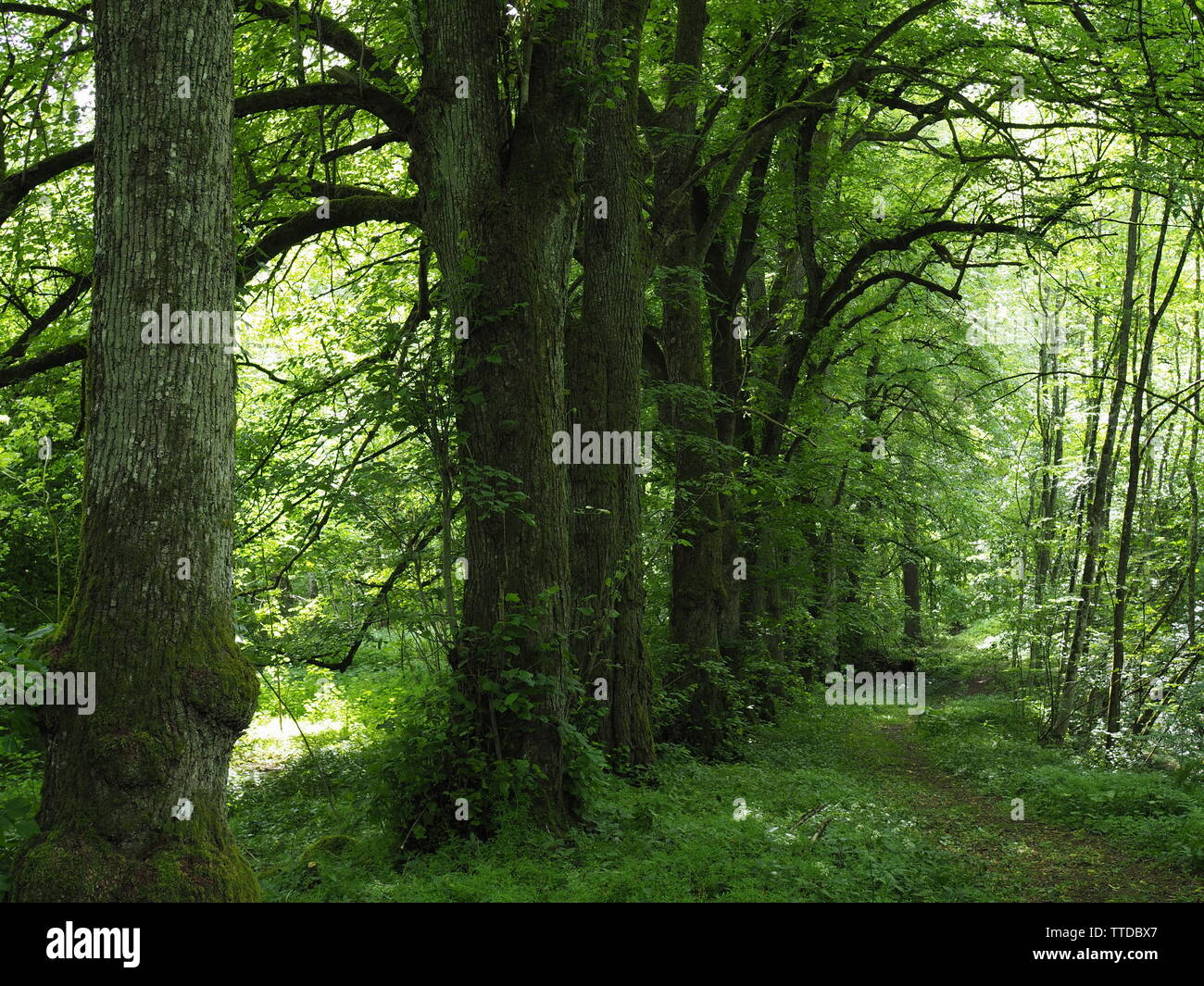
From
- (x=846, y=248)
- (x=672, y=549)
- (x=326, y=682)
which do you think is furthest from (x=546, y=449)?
(x=326, y=682)

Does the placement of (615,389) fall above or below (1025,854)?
above

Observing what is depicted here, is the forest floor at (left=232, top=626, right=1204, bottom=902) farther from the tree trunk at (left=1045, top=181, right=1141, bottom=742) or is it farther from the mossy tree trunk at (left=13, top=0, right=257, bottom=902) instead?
the mossy tree trunk at (left=13, top=0, right=257, bottom=902)

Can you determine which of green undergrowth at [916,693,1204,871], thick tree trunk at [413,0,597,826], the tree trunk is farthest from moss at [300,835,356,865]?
the tree trunk

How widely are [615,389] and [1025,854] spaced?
5.64 meters

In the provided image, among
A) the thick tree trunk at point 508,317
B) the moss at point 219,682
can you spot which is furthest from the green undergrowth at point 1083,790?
the moss at point 219,682

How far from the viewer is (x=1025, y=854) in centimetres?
826

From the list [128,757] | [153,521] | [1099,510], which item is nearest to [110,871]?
[128,757]

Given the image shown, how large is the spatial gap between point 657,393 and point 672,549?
7.33 ft

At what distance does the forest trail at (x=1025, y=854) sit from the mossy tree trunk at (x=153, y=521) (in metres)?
5.27

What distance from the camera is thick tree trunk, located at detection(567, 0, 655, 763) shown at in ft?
30.5

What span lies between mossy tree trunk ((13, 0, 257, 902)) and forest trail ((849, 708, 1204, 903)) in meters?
5.27

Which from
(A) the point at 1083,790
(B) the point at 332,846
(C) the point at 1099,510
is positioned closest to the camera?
(B) the point at 332,846

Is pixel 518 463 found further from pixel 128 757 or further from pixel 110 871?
pixel 110 871

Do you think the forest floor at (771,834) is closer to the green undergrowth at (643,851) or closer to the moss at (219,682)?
the green undergrowth at (643,851)
